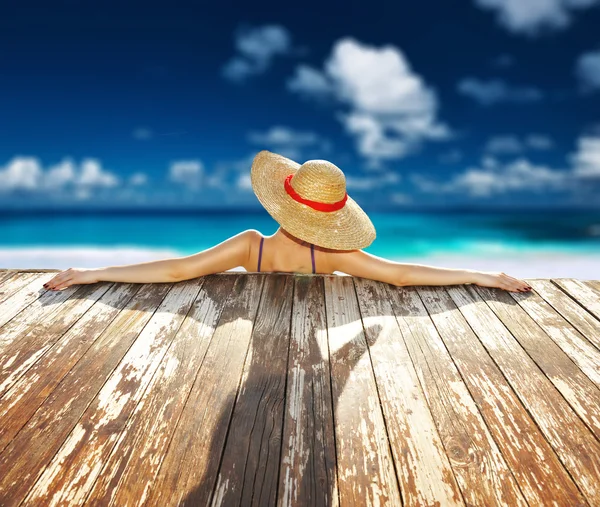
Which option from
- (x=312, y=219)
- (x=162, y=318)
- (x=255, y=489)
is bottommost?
(x=255, y=489)

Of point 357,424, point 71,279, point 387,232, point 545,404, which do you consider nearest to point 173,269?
point 71,279

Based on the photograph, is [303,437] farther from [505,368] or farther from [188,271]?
[188,271]

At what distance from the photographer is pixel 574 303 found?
7.63 feet

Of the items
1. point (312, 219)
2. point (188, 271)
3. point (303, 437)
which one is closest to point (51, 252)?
point (188, 271)

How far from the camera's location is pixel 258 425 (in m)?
1.34

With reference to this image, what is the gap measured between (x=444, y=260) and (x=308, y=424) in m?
9.09

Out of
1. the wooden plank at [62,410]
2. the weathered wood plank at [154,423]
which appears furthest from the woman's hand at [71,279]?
the weathered wood plank at [154,423]

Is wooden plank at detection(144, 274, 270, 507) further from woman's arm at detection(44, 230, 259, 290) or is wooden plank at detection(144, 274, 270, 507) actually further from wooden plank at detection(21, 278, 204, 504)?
woman's arm at detection(44, 230, 259, 290)

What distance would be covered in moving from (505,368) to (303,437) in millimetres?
900

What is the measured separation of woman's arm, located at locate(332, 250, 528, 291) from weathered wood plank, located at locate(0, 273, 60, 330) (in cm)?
154

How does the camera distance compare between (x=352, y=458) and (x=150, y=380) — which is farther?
(x=150, y=380)

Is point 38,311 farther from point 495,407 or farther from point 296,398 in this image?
point 495,407

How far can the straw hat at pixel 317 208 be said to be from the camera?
6.86 ft

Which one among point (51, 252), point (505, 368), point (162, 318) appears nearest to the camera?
point (505, 368)
